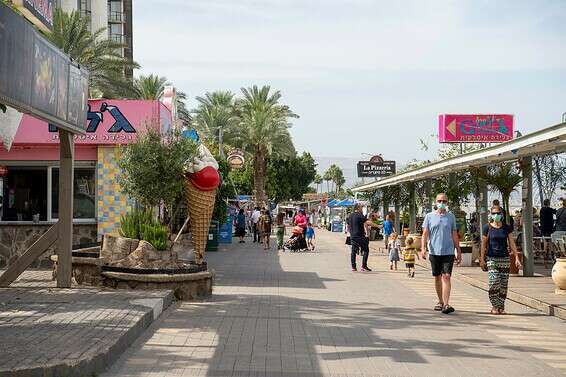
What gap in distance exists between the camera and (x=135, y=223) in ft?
49.6

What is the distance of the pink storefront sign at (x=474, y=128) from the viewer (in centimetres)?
5200

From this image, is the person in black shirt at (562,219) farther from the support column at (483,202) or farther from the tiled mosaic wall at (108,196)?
the tiled mosaic wall at (108,196)

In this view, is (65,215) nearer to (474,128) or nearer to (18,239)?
(18,239)

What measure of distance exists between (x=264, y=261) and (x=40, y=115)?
48.3 feet

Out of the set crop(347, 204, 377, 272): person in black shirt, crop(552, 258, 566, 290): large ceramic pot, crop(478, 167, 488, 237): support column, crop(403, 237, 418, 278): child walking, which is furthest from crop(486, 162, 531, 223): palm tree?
crop(552, 258, 566, 290): large ceramic pot

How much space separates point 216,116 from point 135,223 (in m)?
44.5

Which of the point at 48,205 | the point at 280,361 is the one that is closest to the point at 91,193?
the point at 48,205

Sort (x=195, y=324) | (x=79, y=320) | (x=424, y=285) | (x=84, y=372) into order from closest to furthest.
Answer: (x=84, y=372)
(x=79, y=320)
(x=195, y=324)
(x=424, y=285)

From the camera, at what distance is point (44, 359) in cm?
696

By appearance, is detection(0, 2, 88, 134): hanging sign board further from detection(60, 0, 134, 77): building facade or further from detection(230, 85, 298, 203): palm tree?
detection(60, 0, 134, 77): building facade

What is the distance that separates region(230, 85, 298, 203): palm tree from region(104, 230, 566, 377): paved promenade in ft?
124

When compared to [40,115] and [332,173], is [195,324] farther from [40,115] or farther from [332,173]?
[332,173]

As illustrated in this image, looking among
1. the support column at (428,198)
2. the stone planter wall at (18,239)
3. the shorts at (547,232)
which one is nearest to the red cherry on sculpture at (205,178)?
the stone planter wall at (18,239)

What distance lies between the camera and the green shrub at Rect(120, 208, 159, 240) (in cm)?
1500
